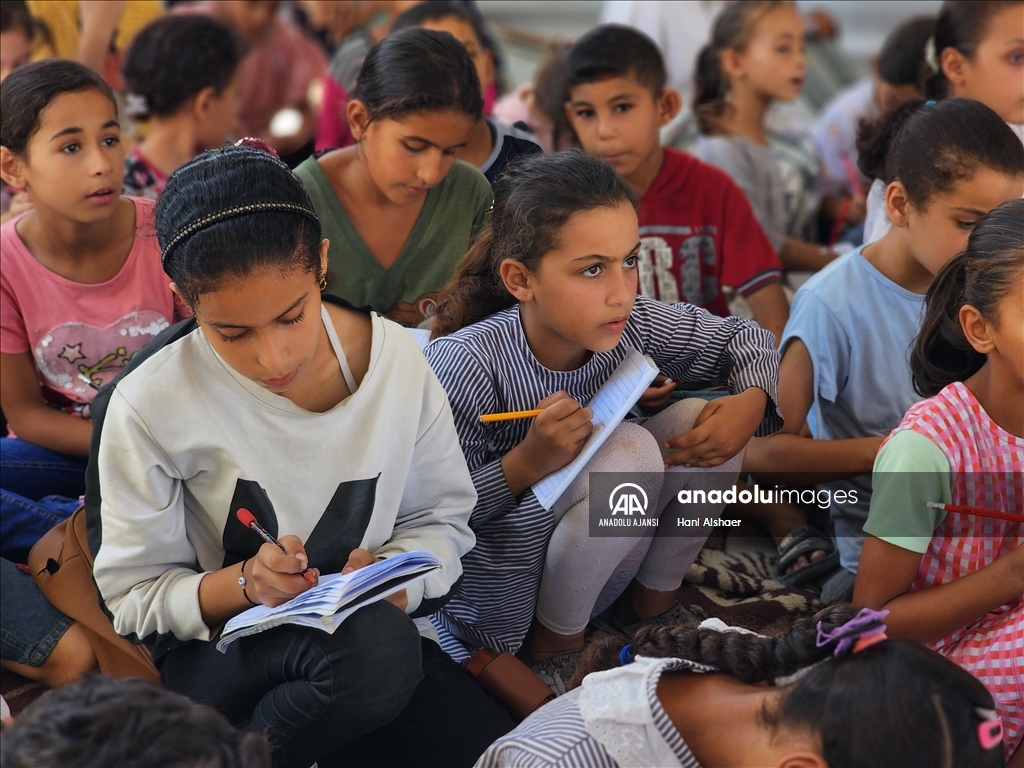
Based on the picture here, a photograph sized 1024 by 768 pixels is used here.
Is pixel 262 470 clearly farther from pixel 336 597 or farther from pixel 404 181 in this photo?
pixel 404 181

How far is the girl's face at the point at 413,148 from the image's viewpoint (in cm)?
217

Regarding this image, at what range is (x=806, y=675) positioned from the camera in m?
1.23

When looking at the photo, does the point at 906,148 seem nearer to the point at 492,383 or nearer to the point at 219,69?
the point at 492,383

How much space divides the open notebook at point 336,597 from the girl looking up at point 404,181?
0.89 metres

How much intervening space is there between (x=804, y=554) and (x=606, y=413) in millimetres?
610

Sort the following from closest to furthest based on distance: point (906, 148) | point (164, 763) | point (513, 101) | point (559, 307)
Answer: point (164, 763) < point (559, 307) < point (906, 148) < point (513, 101)

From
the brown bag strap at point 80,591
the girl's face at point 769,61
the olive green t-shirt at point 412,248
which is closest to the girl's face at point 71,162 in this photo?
the olive green t-shirt at point 412,248

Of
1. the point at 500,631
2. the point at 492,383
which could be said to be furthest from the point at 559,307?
the point at 500,631

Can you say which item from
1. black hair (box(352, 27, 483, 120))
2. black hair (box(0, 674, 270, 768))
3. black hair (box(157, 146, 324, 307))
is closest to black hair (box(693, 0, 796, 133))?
black hair (box(352, 27, 483, 120))

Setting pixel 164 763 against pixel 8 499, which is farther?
pixel 8 499

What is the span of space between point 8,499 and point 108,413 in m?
0.65

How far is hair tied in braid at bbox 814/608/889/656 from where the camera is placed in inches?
48.2

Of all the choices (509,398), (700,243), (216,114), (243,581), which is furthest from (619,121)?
(243,581)

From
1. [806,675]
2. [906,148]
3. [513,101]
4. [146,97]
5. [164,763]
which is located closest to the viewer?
[164,763]
